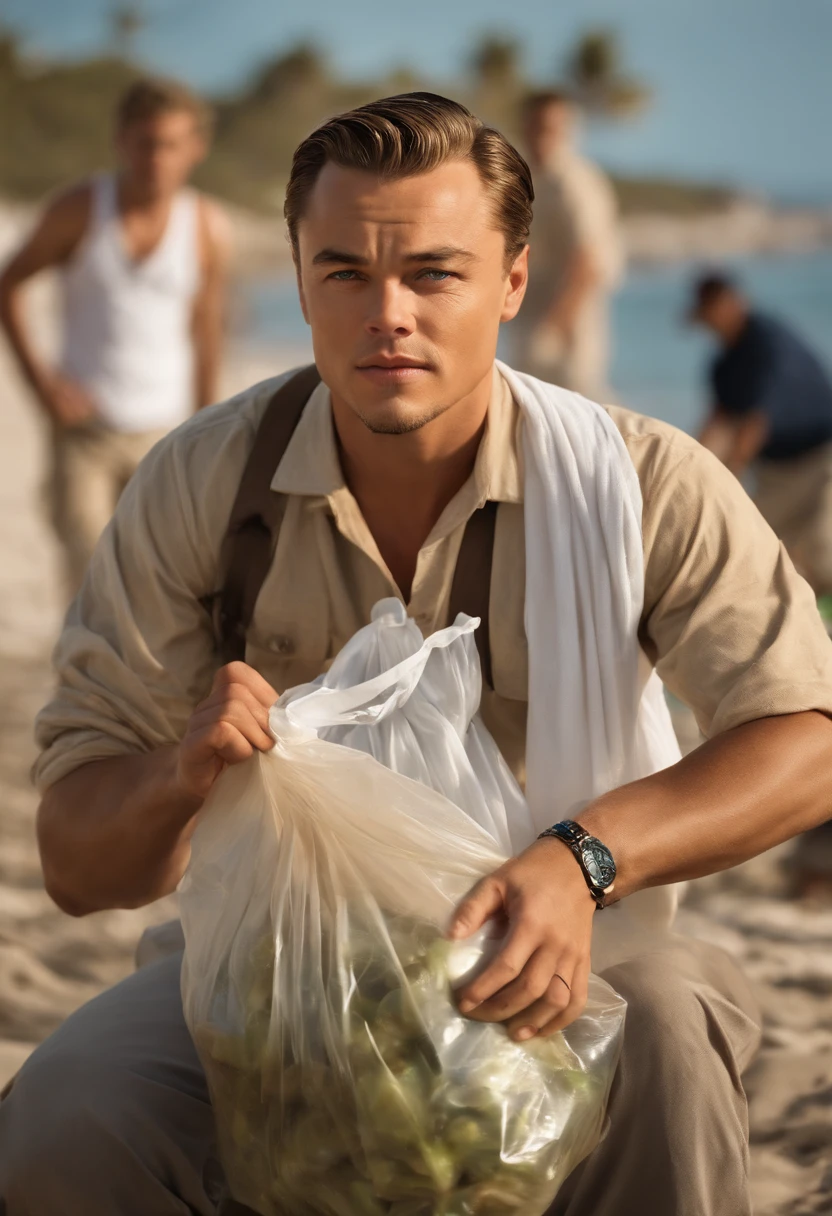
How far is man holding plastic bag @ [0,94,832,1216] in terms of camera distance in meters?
1.73

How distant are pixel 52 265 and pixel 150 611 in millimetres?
3365

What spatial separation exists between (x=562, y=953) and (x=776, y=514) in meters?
4.71

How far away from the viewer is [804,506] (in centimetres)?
607

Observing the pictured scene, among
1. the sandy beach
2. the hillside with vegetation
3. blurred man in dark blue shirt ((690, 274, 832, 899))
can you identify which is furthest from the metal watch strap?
the hillside with vegetation

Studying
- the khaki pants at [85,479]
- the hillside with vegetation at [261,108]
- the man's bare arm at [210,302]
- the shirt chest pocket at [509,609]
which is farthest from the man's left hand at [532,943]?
the hillside with vegetation at [261,108]

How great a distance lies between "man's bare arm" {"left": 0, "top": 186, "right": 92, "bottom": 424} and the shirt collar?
2930 millimetres

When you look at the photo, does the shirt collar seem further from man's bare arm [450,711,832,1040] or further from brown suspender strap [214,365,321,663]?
man's bare arm [450,711,832,1040]

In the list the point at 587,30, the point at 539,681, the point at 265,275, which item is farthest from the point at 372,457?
the point at 587,30

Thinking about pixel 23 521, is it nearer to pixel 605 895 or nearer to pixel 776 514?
pixel 776 514

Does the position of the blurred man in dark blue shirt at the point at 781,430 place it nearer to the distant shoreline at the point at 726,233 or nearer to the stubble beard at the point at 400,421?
the stubble beard at the point at 400,421

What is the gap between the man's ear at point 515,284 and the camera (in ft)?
6.95

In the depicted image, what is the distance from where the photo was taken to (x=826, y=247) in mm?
52000

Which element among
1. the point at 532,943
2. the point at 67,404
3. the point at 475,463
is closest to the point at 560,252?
the point at 67,404

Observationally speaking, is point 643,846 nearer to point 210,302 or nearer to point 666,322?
point 210,302
